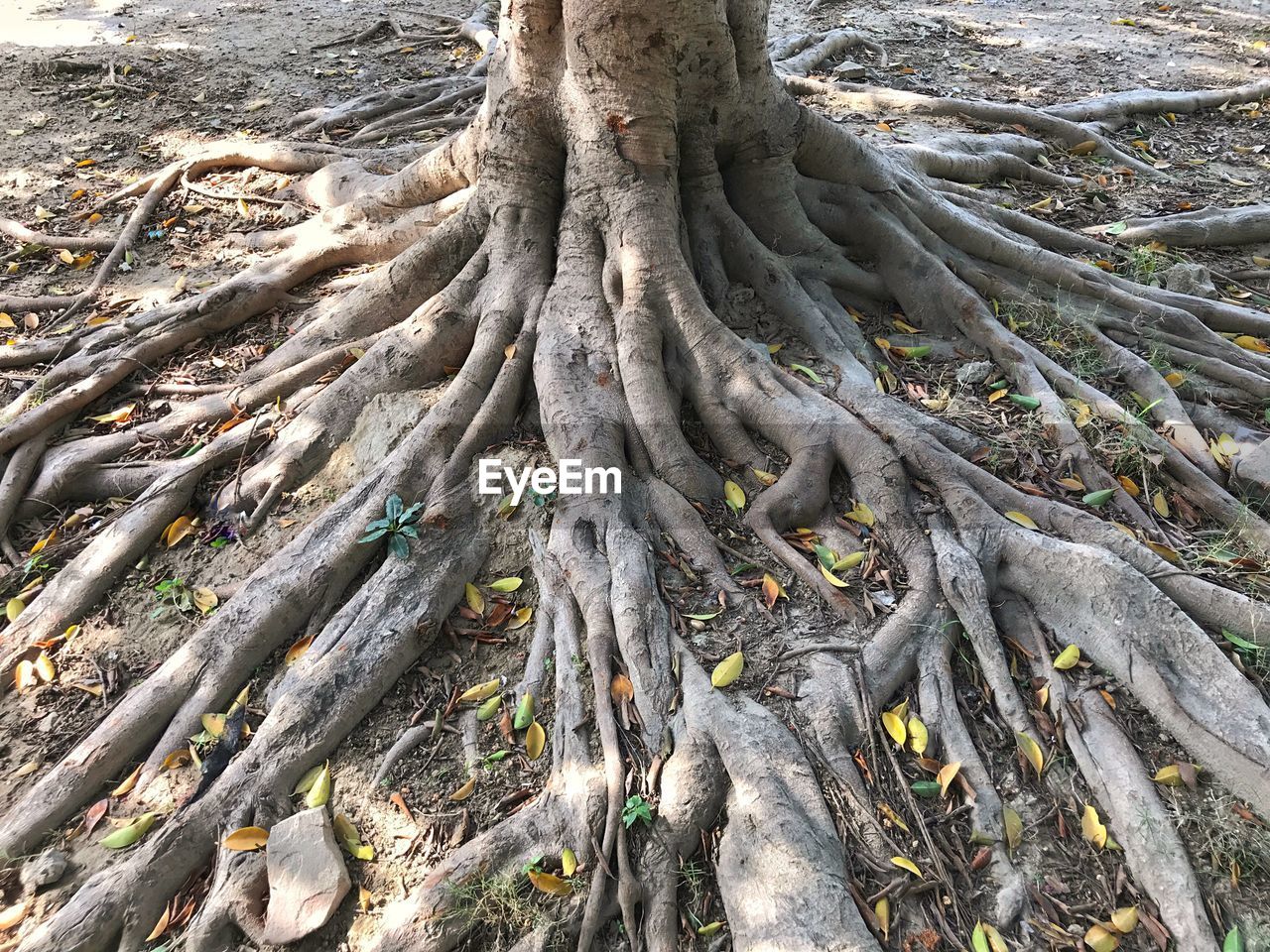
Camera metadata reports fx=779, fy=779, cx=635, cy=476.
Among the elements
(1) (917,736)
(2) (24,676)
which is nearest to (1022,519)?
(1) (917,736)

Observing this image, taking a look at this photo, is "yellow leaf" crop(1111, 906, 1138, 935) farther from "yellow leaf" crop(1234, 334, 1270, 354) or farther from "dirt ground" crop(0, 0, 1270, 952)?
"yellow leaf" crop(1234, 334, 1270, 354)

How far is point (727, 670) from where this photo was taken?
2465 millimetres

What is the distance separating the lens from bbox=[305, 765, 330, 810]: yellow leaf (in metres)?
2.41

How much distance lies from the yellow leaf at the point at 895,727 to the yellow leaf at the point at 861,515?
0.77 meters

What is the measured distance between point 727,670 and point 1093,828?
1.11 meters

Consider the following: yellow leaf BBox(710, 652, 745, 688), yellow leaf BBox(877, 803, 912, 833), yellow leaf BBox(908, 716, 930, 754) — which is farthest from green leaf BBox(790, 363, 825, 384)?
yellow leaf BBox(877, 803, 912, 833)

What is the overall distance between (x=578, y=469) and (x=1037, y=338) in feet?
8.13

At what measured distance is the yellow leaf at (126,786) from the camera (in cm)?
252

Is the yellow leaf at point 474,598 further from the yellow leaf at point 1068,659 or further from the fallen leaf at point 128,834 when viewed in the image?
the yellow leaf at point 1068,659

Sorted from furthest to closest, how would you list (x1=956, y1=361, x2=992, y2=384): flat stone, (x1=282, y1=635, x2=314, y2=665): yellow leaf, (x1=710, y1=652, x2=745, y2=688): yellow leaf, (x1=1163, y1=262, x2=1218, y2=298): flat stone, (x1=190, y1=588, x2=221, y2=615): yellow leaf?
(x1=1163, y1=262, x2=1218, y2=298): flat stone → (x1=956, y1=361, x2=992, y2=384): flat stone → (x1=190, y1=588, x2=221, y2=615): yellow leaf → (x1=282, y1=635, x2=314, y2=665): yellow leaf → (x1=710, y1=652, x2=745, y2=688): yellow leaf

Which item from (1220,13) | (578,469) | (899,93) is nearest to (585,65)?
(578,469)

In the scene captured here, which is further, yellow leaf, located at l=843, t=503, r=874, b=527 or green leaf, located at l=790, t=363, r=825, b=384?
green leaf, located at l=790, t=363, r=825, b=384

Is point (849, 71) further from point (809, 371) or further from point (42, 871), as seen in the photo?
point (42, 871)

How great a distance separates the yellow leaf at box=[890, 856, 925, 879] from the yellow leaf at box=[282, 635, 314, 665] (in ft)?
6.63
